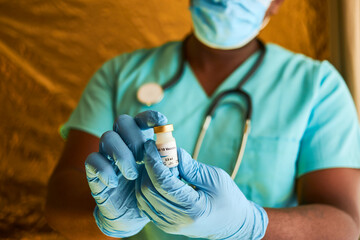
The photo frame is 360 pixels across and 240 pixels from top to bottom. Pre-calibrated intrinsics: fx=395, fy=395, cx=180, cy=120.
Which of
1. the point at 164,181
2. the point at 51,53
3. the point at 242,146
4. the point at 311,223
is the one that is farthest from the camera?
the point at 51,53

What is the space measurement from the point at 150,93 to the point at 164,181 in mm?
434

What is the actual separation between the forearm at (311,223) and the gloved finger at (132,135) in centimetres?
28

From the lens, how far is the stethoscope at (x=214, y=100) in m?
0.86

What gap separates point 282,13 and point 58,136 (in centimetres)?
91

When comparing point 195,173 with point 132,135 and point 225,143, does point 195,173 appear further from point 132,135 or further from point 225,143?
point 225,143

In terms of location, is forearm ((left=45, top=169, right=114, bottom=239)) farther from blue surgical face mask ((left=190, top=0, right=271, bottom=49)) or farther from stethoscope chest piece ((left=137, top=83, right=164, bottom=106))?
blue surgical face mask ((left=190, top=0, right=271, bottom=49))

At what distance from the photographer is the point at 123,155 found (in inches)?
22.1

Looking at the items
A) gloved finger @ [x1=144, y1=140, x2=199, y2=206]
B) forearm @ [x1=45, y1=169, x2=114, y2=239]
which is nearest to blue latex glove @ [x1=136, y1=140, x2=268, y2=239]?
gloved finger @ [x1=144, y1=140, x2=199, y2=206]

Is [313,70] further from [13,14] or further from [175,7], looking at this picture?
[13,14]

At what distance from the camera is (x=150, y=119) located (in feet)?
1.90

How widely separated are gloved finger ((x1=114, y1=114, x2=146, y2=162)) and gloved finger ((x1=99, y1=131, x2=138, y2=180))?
2cm

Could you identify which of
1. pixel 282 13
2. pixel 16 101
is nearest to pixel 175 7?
pixel 282 13

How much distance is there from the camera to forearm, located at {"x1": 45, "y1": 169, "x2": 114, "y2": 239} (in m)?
0.76

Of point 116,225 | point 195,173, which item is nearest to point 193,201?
point 195,173
